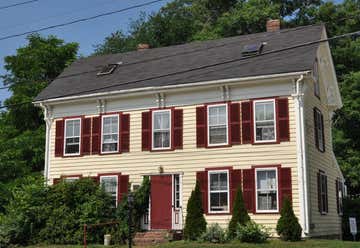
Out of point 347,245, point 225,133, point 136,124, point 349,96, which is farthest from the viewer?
point 349,96

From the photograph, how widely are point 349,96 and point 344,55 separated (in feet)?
13.3

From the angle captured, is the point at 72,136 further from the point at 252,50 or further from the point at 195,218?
the point at 252,50

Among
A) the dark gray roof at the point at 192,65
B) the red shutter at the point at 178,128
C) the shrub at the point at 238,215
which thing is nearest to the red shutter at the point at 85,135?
the dark gray roof at the point at 192,65

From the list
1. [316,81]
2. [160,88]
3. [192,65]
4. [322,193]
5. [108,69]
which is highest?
[108,69]

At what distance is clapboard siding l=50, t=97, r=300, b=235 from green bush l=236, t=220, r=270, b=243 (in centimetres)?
144

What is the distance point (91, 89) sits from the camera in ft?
79.9

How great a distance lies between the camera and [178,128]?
72.8 feet

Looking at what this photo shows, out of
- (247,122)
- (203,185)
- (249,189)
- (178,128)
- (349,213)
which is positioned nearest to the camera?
(249,189)

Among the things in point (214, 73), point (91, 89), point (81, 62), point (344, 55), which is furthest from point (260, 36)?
point (344, 55)

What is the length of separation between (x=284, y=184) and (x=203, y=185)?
319cm

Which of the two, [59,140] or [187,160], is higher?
[59,140]

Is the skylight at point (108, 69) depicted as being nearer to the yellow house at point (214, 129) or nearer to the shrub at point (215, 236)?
the yellow house at point (214, 129)

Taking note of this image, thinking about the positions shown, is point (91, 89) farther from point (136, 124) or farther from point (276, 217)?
point (276, 217)

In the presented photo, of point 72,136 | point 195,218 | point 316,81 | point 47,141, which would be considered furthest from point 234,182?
point 47,141
